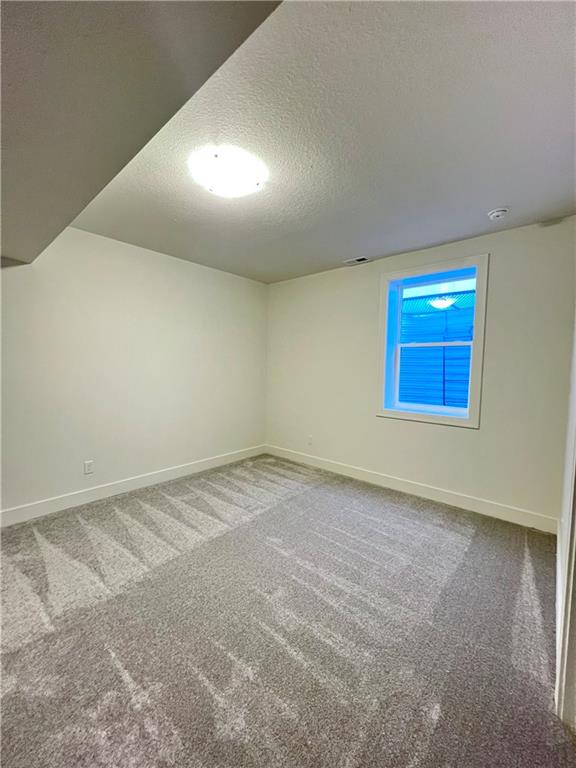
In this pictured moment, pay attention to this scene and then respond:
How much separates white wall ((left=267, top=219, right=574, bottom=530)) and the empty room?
0.03m

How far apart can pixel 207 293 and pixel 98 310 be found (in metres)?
1.25

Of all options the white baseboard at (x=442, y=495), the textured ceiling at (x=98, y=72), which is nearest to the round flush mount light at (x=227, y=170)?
the textured ceiling at (x=98, y=72)

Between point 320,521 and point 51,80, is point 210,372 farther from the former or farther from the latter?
point 51,80

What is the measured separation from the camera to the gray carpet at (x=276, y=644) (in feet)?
3.58

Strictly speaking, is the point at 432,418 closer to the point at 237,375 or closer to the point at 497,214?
the point at 497,214

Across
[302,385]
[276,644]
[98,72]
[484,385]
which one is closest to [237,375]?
[302,385]

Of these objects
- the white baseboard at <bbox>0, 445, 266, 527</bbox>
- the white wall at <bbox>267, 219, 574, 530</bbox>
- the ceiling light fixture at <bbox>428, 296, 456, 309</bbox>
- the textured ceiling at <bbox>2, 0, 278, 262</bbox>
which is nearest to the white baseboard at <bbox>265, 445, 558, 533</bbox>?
the white wall at <bbox>267, 219, 574, 530</bbox>

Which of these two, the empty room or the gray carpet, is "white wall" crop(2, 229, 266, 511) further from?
the gray carpet

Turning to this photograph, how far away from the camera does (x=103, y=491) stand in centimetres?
301

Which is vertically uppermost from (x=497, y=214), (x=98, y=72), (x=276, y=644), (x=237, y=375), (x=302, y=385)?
(x=497, y=214)

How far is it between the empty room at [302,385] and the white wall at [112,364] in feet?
0.08

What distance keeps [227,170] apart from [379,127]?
83cm

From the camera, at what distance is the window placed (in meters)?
2.88

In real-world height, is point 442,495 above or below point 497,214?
below
